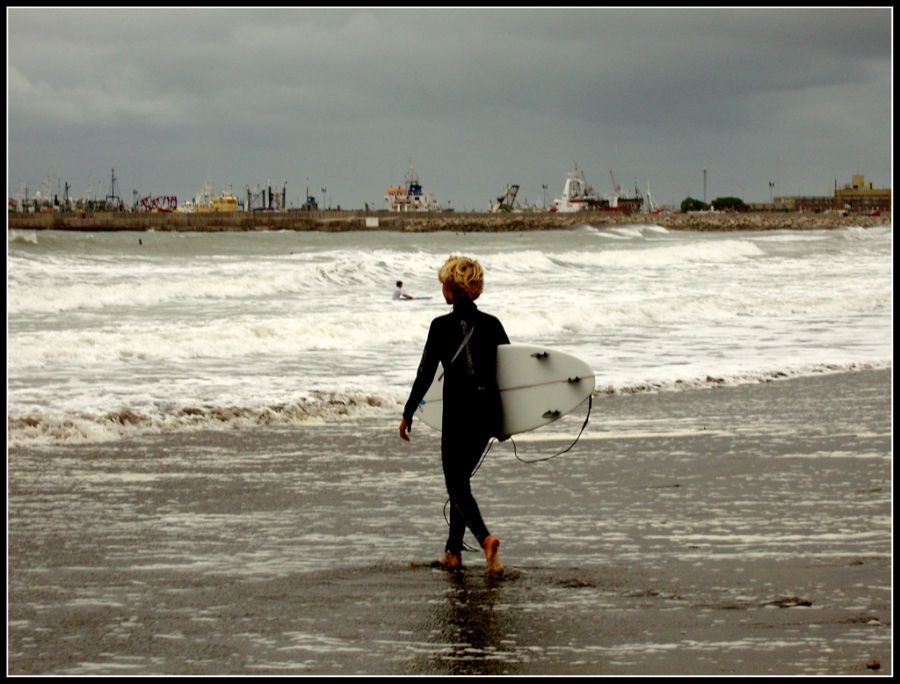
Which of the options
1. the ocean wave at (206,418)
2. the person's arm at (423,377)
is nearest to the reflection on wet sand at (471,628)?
the person's arm at (423,377)

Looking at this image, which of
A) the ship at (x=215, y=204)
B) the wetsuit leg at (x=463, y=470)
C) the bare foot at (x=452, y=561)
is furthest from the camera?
the ship at (x=215, y=204)

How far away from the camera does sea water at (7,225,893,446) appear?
1162 cm

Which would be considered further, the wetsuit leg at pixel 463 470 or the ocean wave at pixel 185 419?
the ocean wave at pixel 185 419

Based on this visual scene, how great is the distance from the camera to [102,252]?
5250 centimetres

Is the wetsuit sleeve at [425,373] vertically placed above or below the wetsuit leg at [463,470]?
above

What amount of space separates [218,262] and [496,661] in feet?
154

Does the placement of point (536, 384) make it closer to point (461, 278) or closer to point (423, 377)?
point (423, 377)

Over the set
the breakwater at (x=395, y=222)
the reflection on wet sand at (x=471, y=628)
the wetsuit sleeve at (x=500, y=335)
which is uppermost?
the breakwater at (x=395, y=222)

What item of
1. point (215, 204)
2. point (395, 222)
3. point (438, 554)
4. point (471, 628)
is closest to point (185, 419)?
point (438, 554)

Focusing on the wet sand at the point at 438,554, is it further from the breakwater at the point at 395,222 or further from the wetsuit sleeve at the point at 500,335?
the breakwater at the point at 395,222

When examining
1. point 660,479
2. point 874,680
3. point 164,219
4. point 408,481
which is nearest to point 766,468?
point 660,479

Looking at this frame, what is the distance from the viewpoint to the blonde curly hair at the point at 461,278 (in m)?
5.60

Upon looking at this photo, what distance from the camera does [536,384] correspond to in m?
6.15

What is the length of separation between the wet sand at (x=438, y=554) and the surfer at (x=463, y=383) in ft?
1.04
